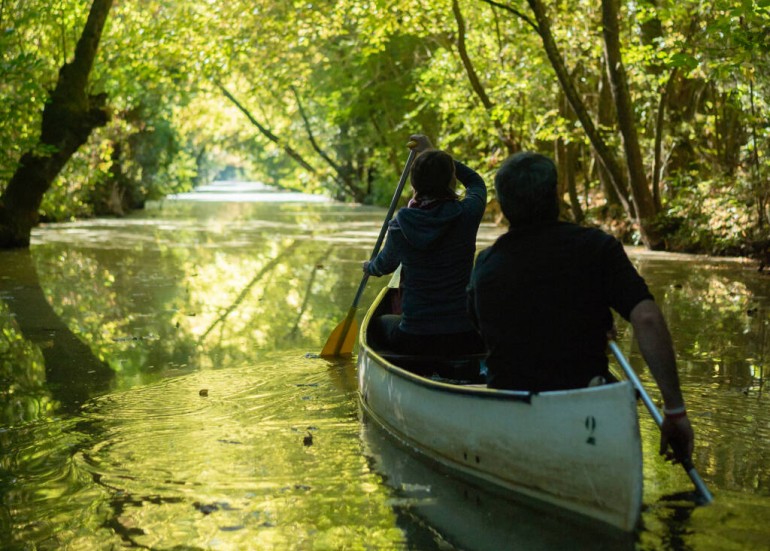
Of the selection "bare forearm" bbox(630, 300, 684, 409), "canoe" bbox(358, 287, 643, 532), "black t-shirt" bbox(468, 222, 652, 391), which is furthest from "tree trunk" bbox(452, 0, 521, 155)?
"bare forearm" bbox(630, 300, 684, 409)

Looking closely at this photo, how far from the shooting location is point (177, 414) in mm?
6723

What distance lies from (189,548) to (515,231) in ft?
5.83

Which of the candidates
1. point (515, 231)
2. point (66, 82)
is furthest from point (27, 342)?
point (66, 82)

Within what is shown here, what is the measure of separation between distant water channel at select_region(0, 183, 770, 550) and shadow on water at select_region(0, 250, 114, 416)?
28 millimetres

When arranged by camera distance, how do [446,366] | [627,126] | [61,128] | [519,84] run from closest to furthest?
[446,366] < [627,126] < [61,128] < [519,84]

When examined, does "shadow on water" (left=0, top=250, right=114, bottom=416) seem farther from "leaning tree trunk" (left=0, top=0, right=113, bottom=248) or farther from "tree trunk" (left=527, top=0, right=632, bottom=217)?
"tree trunk" (left=527, top=0, right=632, bottom=217)

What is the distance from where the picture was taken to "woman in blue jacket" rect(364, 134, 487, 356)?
20.2 ft

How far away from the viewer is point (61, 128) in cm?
1795

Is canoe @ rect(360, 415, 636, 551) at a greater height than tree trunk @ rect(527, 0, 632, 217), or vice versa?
tree trunk @ rect(527, 0, 632, 217)

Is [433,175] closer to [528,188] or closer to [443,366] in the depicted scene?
[443,366]

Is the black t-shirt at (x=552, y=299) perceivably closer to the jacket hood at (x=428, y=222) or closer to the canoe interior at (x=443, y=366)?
the jacket hood at (x=428, y=222)

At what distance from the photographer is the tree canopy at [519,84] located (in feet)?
51.3

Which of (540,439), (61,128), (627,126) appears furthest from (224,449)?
(61,128)

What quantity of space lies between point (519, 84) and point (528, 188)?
623 inches
